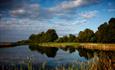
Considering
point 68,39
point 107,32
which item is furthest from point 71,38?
point 107,32

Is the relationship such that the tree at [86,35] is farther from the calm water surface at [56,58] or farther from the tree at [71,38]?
the calm water surface at [56,58]

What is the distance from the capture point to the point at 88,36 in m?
33.2

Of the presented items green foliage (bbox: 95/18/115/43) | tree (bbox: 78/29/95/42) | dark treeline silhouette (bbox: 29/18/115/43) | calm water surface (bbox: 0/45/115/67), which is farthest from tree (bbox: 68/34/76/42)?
calm water surface (bbox: 0/45/115/67)

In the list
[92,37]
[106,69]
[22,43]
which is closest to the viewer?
[106,69]

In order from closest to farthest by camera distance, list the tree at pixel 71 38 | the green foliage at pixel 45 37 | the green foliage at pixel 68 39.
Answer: the green foliage at pixel 45 37, the green foliage at pixel 68 39, the tree at pixel 71 38

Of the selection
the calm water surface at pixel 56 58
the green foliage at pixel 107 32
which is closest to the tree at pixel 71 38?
the green foliage at pixel 107 32

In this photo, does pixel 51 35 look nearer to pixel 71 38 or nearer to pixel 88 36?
pixel 71 38

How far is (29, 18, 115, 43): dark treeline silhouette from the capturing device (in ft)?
87.5

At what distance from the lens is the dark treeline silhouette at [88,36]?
87.5ft

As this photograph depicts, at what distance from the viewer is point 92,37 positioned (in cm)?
3225

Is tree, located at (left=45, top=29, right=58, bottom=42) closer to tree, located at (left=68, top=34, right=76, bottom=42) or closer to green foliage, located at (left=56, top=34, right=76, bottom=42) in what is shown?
green foliage, located at (left=56, top=34, right=76, bottom=42)

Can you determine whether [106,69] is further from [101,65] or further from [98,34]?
[98,34]

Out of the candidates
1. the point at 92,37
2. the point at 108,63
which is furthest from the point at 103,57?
the point at 92,37

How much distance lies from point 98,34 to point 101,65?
2353cm
